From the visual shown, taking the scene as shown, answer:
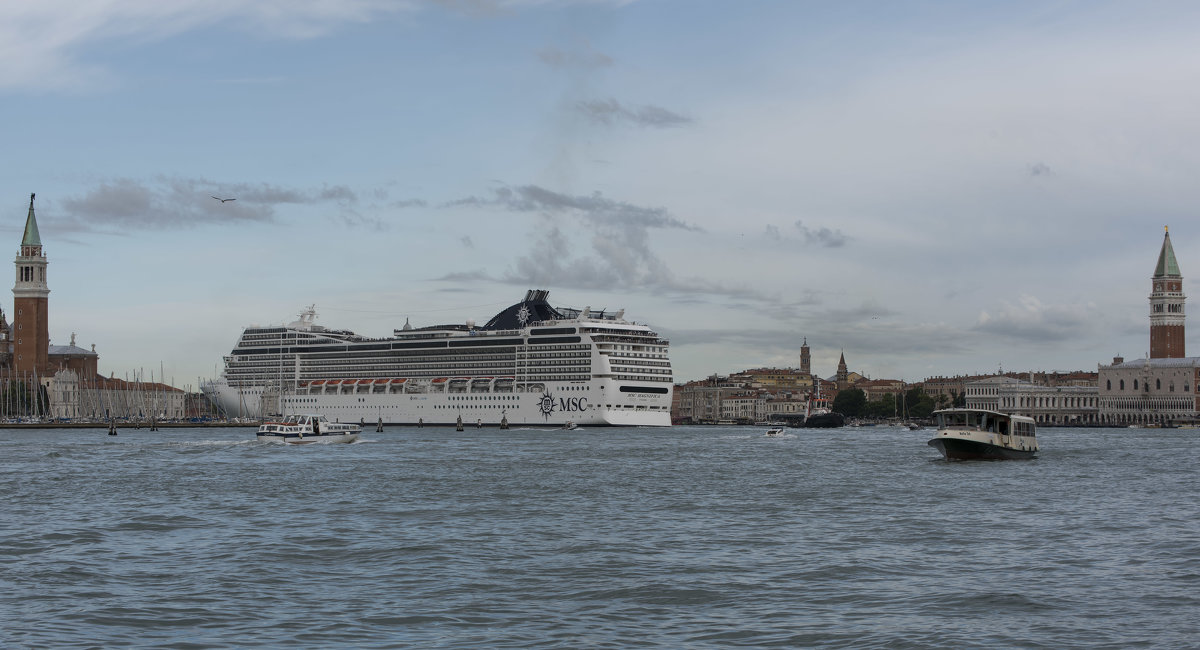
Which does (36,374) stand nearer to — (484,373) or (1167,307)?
(484,373)

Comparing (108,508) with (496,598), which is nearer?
(496,598)

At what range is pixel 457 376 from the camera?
4269 inches

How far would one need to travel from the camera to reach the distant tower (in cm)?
18375

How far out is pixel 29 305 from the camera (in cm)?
13575

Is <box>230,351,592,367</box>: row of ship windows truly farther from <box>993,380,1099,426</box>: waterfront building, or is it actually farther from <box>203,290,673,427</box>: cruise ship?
<box>993,380,1099,426</box>: waterfront building

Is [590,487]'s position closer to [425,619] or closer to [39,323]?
[425,619]

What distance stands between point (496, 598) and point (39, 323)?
5333 inches

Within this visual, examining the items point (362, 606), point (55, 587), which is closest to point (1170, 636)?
point (362, 606)

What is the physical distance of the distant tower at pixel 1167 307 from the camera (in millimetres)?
183750

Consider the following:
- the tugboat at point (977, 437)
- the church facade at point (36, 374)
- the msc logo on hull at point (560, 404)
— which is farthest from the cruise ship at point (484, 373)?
the tugboat at point (977, 437)

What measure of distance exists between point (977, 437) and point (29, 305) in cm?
11839

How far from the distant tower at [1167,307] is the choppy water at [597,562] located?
532 feet

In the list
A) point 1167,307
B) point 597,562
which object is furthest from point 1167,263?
point 597,562

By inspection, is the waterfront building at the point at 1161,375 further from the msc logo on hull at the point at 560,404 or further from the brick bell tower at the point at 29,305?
the brick bell tower at the point at 29,305
